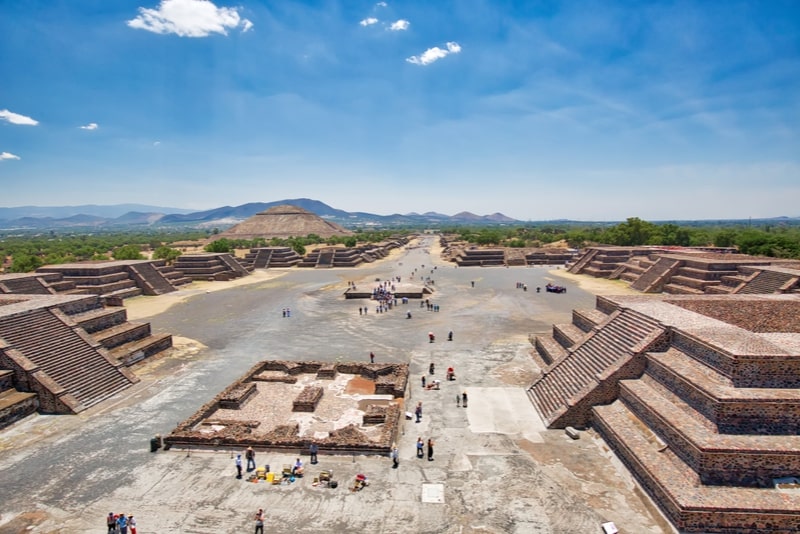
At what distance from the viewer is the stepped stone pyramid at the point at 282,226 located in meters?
172

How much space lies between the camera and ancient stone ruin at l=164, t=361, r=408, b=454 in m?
16.0

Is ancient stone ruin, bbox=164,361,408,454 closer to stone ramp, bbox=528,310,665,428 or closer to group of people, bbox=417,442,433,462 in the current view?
group of people, bbox=417,442,433,462

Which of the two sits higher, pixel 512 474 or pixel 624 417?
pixel 624 417

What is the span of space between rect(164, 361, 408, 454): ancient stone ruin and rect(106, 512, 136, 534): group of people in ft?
14.1

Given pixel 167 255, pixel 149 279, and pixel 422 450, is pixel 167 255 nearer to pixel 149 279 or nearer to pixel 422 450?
pixel 149 279

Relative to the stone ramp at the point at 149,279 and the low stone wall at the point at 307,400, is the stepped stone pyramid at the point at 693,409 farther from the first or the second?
the stone ramp at the point at 149,279

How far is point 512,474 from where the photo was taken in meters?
14.2

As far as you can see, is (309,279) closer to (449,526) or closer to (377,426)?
(377,426)

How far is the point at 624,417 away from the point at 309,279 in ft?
170

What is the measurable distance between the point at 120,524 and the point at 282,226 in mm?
172936

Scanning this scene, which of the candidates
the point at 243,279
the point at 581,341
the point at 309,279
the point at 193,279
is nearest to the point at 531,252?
the point at 309,279

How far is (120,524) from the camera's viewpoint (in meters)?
11.5

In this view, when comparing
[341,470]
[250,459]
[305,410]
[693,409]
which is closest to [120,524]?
[250,459]

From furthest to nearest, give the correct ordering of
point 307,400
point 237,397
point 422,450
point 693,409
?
1. point 237,397
2. point 307,400
3. point 422,450
4. point 693,409
